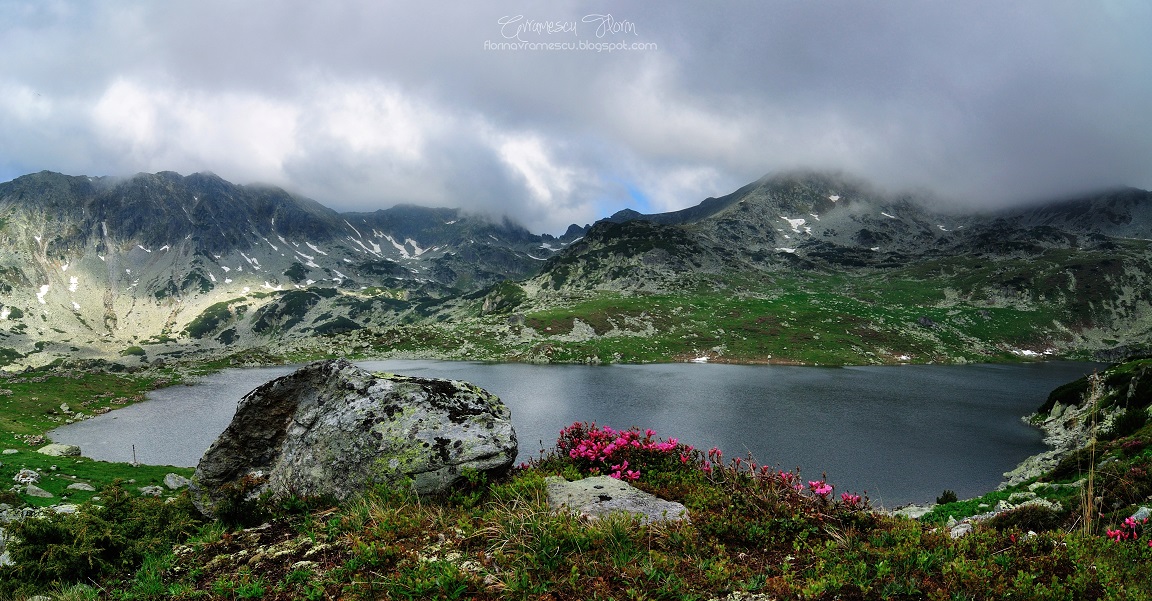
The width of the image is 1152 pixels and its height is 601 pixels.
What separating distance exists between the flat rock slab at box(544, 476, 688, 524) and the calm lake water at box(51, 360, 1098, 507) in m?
24.8

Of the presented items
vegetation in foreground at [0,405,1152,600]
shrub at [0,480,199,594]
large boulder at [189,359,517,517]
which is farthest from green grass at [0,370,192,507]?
vegetation in foreground at [0,405,1152,600]

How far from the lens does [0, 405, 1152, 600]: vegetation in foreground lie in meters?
6.52

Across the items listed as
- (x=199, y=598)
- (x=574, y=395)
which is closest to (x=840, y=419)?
(x=574, y=395)

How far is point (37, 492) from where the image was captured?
2403 cm

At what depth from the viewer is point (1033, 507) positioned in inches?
555

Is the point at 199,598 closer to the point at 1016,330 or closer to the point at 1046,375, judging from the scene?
the point at 1046,375

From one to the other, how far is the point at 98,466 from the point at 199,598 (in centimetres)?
3952

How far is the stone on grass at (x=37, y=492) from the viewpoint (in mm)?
23509

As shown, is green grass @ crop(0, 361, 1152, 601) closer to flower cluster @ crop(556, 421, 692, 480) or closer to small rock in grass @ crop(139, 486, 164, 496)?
flower cluster @ crop(556, 421, 692, 480)

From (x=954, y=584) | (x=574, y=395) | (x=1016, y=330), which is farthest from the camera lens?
(x=1016, y=330)

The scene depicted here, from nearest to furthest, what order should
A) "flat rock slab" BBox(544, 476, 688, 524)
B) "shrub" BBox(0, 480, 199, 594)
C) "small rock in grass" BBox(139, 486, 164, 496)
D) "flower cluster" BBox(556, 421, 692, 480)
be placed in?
"shrub" BBox(0, 480, 199, 594), "flat rock slab" BBox(544, 476, 688, 524), "flower cluster" BBox(556, 421, 692, 480), "small rock in grass" BBox(139, 486, 164, 496)

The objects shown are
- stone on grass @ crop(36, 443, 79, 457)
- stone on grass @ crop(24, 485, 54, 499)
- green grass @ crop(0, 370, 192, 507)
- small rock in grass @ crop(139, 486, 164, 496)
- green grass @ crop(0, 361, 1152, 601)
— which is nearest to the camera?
green grass @ crop(0, 361, 1152, 601)

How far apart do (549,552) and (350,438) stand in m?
6.04

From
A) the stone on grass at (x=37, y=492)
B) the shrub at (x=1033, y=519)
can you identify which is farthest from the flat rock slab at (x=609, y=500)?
the stone on grass at (x=37, y=492)
